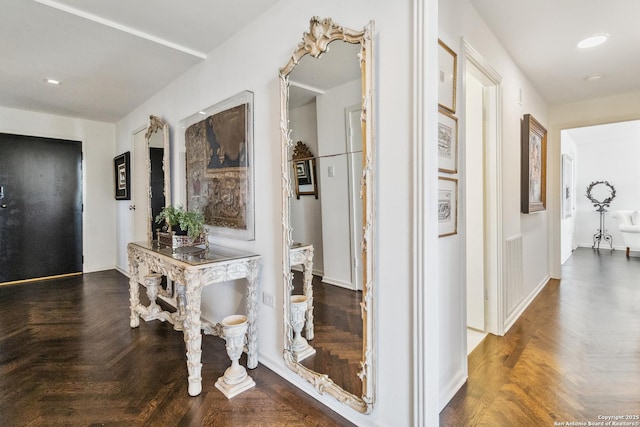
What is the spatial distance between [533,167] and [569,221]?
4316mm

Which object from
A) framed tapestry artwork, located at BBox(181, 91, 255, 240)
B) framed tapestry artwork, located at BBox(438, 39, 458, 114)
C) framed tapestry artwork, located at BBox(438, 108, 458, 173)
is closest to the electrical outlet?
framed tapestry artwork, located at BBox(181, 91, 255, 240)

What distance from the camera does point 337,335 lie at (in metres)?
1.72

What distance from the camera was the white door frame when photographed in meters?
2.57

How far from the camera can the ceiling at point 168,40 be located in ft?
6.97

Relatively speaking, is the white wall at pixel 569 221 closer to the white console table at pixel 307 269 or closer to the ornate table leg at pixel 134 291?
the white console table at pixel 307 269

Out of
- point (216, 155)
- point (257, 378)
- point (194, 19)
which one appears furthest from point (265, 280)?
point (194, 19)

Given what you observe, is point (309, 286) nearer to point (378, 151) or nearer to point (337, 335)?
point (337, 335)

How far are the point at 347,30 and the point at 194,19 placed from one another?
4.36ft

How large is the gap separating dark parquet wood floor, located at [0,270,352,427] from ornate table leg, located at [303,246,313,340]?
386 mm

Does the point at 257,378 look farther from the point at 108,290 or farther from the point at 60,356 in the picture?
the point at 108,290

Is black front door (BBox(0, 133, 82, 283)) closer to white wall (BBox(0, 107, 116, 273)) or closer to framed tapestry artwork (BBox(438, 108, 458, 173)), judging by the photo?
white wall (BBox(0, 107, 116, 273))

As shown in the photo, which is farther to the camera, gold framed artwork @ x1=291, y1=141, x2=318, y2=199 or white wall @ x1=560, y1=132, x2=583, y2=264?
white wall @ x1=560, y1=132, x2=583, y2=264

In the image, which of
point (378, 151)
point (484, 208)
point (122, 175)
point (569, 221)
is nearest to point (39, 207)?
point (122, 175)

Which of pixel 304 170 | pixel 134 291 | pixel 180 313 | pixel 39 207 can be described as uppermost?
pixel 304 170
